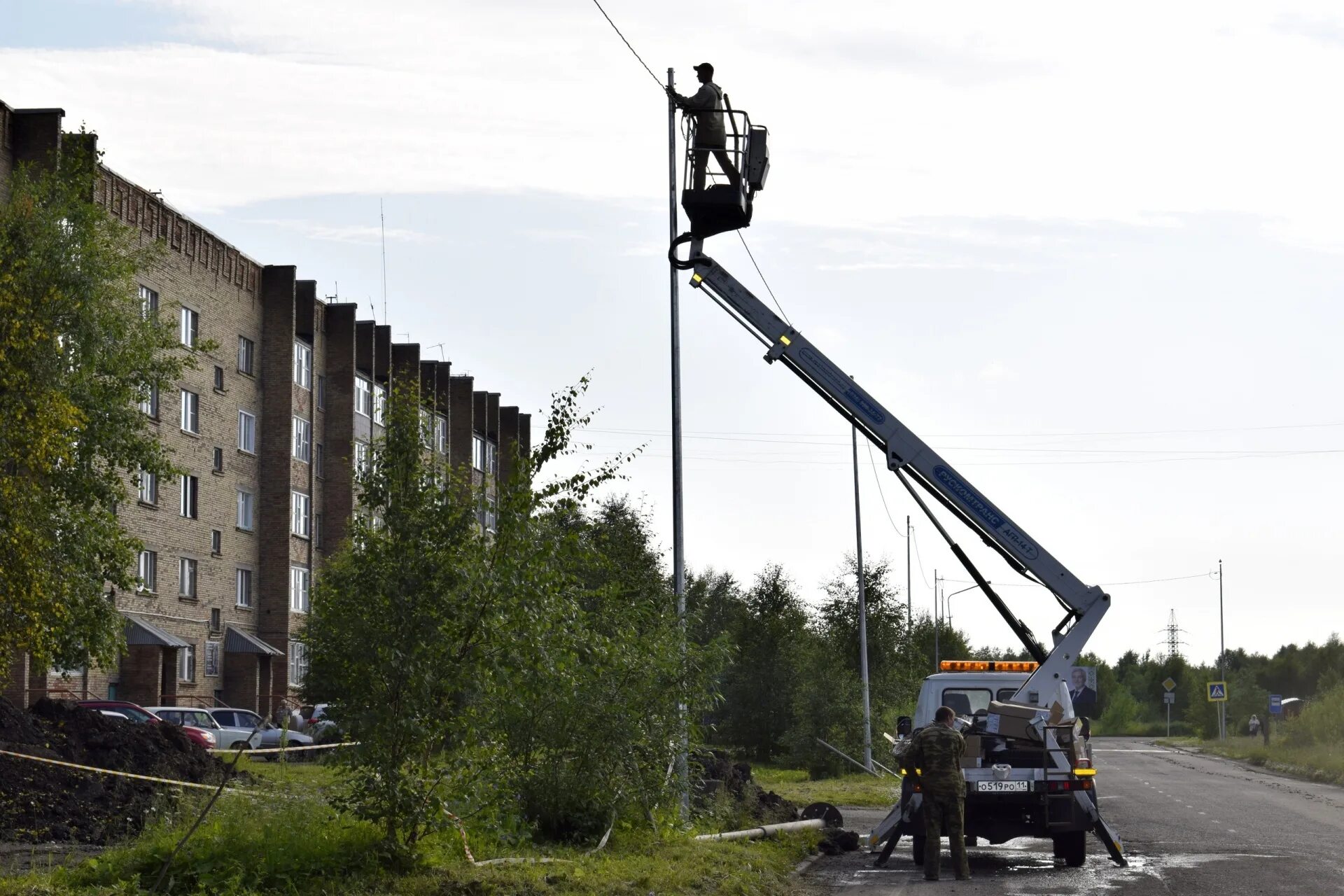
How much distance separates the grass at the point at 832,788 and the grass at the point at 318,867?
39.3ft

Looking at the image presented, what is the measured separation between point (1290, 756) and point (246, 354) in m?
38.3

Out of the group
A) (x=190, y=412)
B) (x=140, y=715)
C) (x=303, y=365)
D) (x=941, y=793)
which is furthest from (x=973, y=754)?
(x=303, y=365)

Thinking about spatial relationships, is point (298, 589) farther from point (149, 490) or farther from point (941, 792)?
point (941, 792)

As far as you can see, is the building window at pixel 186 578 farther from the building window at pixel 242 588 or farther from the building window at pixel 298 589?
the building window at pixel 298 589

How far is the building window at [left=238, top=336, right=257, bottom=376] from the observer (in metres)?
54.3

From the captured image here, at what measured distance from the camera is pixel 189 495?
50.5 metres

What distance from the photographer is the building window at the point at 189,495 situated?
50.1 meters

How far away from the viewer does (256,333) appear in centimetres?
5544

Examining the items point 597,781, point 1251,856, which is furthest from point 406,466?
point 1251,856

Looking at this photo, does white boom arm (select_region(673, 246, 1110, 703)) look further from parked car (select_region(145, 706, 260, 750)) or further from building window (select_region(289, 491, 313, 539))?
building window (select_region(289, 491, 313, 539))

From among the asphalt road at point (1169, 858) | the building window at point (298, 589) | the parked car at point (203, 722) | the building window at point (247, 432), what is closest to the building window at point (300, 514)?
the building window at point (298, 589)

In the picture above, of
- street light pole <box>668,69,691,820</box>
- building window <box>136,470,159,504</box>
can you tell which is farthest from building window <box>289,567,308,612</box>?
street light pole <box>668,69,691,820</box>

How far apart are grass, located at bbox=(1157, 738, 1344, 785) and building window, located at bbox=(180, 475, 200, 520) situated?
35.0 metres

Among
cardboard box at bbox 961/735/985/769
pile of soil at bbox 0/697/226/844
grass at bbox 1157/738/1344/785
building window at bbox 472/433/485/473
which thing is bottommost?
grass at bbox 1157/738/1344/785
